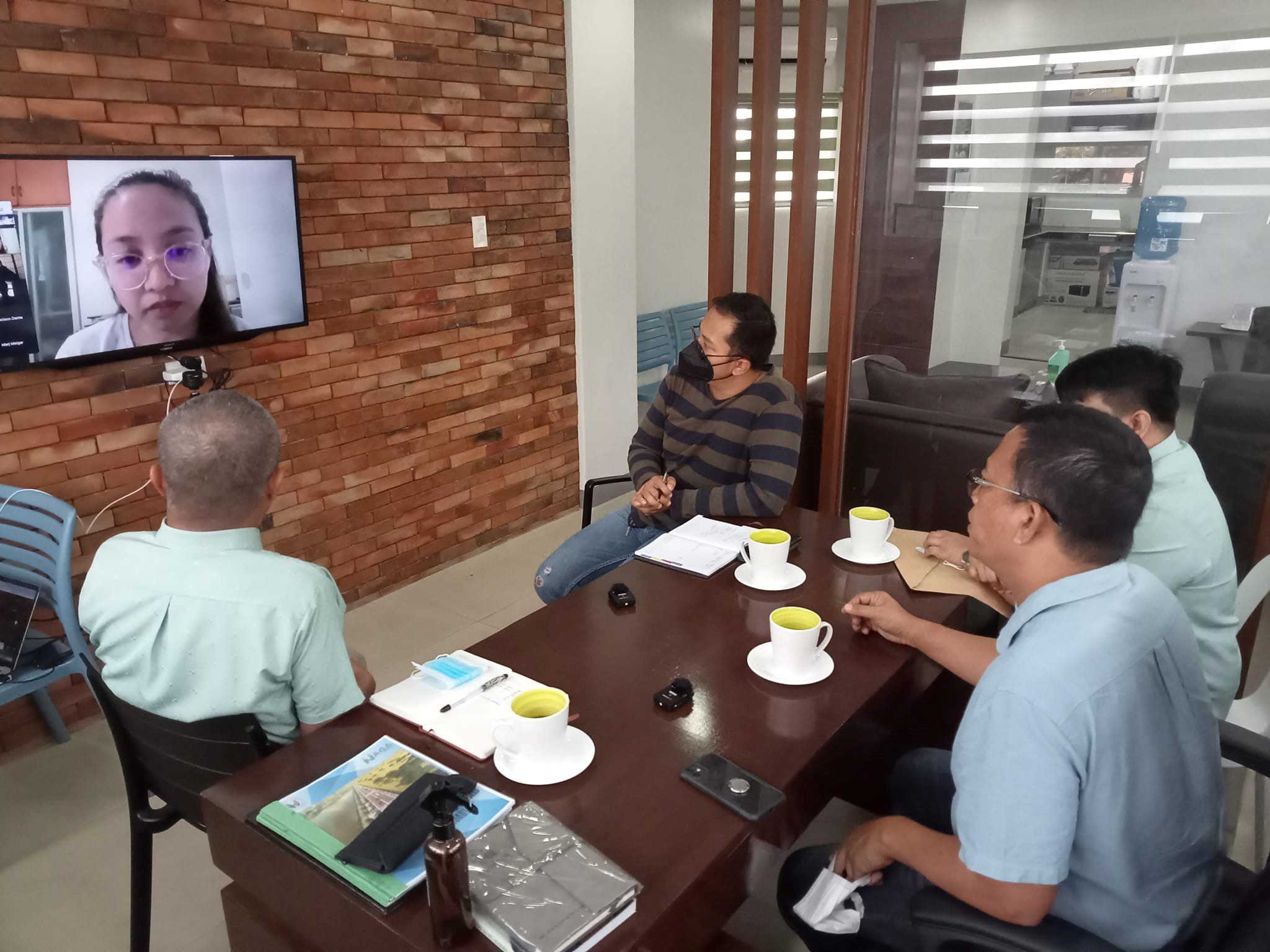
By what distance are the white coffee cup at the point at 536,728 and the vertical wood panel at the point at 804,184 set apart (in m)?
1.95

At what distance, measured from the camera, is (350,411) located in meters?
3.29

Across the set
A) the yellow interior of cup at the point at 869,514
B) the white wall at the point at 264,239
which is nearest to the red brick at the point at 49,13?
the white wall at the point at 264,239

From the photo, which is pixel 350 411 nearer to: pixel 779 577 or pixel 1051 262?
pixel 779 577

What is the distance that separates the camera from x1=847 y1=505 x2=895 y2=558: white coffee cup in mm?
1921

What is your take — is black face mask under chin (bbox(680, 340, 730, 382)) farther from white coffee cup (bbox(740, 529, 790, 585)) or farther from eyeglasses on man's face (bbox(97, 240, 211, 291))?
eyeglasses on man's face (bbox(97, 240, 211, 291))

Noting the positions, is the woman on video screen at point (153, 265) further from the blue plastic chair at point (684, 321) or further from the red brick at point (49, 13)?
the blue plastic chair at point (684, 321)

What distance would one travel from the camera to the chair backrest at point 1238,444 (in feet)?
8.43

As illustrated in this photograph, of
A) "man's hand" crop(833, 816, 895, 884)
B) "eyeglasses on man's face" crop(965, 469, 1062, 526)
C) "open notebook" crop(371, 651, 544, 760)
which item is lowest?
"man's hand" crop(833, 816, 895, 884)

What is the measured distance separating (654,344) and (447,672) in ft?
13.0

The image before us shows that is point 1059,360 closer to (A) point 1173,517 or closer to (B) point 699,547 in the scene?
(A) point 1173,517

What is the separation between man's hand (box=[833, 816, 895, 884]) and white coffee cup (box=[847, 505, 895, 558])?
69 cm

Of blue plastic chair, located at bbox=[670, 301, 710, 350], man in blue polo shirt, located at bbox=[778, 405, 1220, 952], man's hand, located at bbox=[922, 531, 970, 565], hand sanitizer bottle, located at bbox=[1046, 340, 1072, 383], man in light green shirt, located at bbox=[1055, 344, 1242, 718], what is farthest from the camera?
blue plastic chair, located at bbox=[670, 301, 710, 350]

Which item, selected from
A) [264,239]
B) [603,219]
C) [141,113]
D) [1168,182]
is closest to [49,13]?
[141,113]

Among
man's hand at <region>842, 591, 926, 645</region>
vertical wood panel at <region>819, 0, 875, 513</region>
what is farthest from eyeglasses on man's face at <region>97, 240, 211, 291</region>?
man's hand at <region>842, 591, 926, 645</region>
